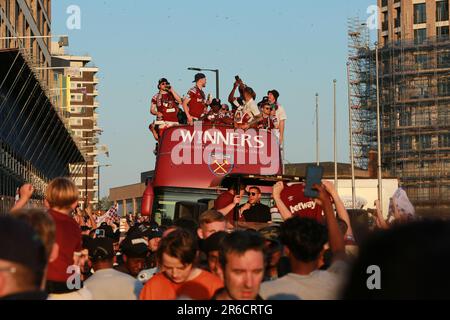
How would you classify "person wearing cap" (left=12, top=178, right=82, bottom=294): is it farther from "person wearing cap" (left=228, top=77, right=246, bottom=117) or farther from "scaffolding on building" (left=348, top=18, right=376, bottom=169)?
"scaffolding on building" (left=348, top=18, right=376, bottom=169)

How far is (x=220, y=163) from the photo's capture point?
21.6 m

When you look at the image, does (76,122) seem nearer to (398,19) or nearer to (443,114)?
(398,19)

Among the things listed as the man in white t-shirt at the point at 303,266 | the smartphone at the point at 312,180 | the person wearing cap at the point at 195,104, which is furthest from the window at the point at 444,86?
the man in white t-shirt at the point at 303,266

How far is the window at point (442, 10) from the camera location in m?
108

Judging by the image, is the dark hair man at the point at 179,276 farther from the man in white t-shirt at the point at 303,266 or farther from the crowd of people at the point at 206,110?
the crowd of people at the point at 206,110

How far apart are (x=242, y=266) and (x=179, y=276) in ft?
4.78

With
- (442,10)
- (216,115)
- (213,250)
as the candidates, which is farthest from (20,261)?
(442,10)

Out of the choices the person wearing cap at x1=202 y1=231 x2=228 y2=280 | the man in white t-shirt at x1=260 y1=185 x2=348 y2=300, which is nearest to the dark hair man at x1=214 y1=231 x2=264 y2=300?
the man in white t-shirt at x1=260 y1=185 x2=348 y2=300

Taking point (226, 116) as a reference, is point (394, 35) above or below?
above

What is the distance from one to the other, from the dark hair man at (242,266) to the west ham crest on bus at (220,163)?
637 inches

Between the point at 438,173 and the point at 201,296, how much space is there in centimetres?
9182
